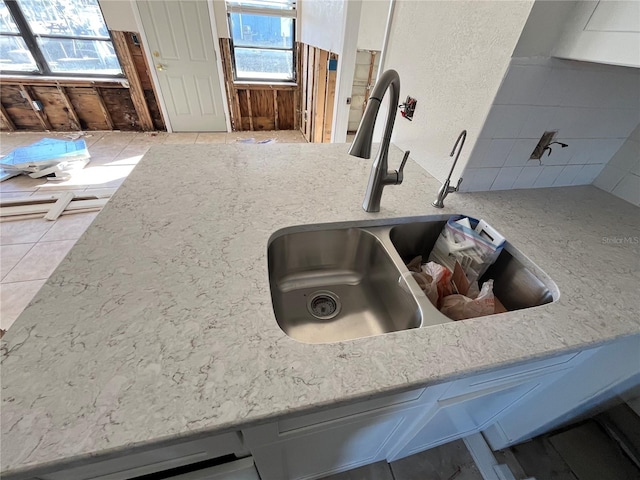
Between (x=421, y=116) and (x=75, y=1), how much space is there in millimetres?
4728

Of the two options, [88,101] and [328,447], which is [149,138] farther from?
[328,447]

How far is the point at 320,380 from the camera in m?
0.50

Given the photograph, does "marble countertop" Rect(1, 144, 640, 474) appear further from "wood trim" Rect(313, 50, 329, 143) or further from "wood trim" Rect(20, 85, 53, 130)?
"wood trim" Rect(20, 85, 53, 130)

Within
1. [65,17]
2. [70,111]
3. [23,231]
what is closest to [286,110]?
[65,17]

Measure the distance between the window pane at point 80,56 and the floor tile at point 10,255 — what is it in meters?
3.01

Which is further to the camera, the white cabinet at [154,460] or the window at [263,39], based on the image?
the window at [263,39]

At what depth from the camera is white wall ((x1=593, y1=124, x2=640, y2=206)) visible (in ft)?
3.70

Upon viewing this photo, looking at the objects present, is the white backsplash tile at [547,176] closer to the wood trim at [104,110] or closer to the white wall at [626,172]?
the white wall at [626,172]

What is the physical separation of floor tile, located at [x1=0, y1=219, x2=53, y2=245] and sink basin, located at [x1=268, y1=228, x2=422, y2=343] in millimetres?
2403

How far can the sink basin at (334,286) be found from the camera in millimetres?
882

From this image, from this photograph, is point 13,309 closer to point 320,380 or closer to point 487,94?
point 320,380

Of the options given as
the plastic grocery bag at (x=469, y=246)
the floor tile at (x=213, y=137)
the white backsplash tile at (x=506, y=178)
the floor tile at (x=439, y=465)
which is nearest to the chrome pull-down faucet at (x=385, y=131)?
the plastic grocery bag at (x=469, y=246)

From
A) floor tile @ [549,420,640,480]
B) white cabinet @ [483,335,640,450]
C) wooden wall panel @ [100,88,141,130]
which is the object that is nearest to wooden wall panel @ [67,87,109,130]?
wooden wall panel @ [100,88,141,130]

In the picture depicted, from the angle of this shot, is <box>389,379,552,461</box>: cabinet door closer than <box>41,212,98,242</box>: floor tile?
Yes
